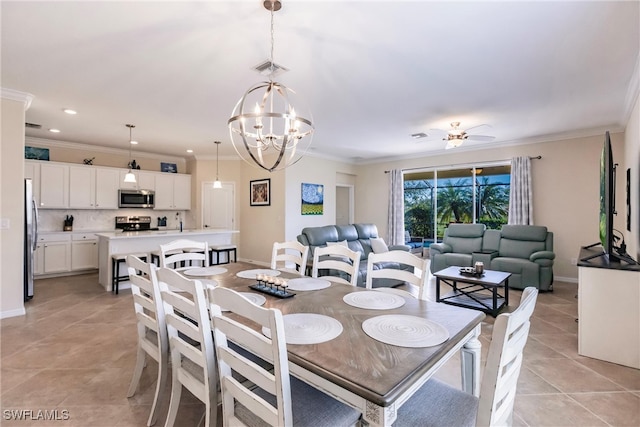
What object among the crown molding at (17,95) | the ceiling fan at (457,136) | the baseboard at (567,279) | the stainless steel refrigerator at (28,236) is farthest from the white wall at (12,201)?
the baseboard at (567,279)

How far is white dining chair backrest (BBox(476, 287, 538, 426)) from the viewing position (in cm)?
96

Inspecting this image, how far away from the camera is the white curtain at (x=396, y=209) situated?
759cm

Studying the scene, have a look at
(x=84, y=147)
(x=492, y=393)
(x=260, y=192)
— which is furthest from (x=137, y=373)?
(x=84, y=147)

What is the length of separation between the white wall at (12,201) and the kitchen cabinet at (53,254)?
2.25 m

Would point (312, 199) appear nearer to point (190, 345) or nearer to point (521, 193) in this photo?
point (521, 193)

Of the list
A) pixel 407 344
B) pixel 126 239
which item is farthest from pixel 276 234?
pixel 407 344

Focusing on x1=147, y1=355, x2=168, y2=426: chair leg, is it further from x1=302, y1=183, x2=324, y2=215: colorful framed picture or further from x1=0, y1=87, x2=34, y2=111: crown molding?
x1=302, y1=183, x2=324, y2=215: colorful framed picture

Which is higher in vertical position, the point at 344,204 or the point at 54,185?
the point at 54,185

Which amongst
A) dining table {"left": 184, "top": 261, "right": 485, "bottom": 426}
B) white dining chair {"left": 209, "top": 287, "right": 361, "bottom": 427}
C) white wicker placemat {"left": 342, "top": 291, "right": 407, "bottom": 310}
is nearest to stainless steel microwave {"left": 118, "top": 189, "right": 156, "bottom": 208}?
dining table {"left": 184, "top": 261, "right": 485, "bottom": 426}

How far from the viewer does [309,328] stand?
142 centimetres

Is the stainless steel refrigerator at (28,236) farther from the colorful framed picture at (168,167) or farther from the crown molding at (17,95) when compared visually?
the colorful framed picture at (168,167)

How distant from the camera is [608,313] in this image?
2.61m

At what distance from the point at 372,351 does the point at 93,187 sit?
7040 mm

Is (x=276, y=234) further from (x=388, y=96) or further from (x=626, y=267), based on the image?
(x=626, y=267)
